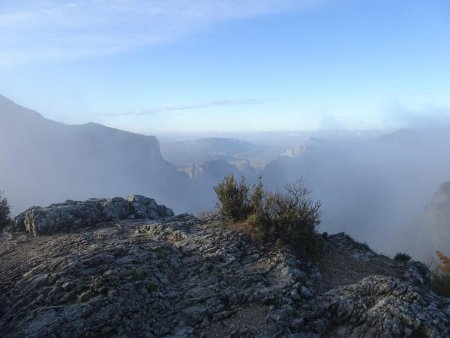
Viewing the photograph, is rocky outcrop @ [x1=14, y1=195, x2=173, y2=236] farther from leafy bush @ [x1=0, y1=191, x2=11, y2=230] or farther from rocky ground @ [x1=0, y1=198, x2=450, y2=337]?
Answer: rocky ground @ [x1=0, y1=198, x2=450, y2=337]

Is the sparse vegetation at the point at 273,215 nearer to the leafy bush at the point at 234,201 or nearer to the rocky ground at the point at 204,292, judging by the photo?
the leafy bush at the point at 234,201

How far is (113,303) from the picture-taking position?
896cm

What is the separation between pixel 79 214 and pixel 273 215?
854 cm

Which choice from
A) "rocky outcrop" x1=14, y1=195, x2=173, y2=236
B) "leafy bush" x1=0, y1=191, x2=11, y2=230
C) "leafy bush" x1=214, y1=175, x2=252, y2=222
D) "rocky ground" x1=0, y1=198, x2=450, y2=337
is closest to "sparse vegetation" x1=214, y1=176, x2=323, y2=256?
"leafy bush" x1=214, y1=175, x2=252, y2=222

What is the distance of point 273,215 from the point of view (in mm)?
12656

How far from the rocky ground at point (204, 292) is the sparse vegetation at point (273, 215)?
56 centimetres

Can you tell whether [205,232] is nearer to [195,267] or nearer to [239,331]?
[195,267]

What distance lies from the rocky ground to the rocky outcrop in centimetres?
253

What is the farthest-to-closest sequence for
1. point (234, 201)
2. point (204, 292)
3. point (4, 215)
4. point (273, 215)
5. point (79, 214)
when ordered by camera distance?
point (4, 215), point (79, 214), point (234, 201), point (273, 215), point (204, 292)

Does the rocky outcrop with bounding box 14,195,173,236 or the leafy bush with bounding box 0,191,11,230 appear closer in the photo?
the rocky outcrop with bounding box 14,195,173,236

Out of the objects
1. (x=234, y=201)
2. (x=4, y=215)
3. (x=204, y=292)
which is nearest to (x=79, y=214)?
(x=4, y=215)

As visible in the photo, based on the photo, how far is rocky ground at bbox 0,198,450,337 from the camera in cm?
863

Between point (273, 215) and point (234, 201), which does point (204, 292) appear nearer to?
point (273, 215)

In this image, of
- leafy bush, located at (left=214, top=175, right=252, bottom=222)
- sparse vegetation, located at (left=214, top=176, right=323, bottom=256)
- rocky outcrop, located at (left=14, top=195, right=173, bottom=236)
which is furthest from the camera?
rocky outcrop, located at (left=14, top=195, right=173, bottom=236)
